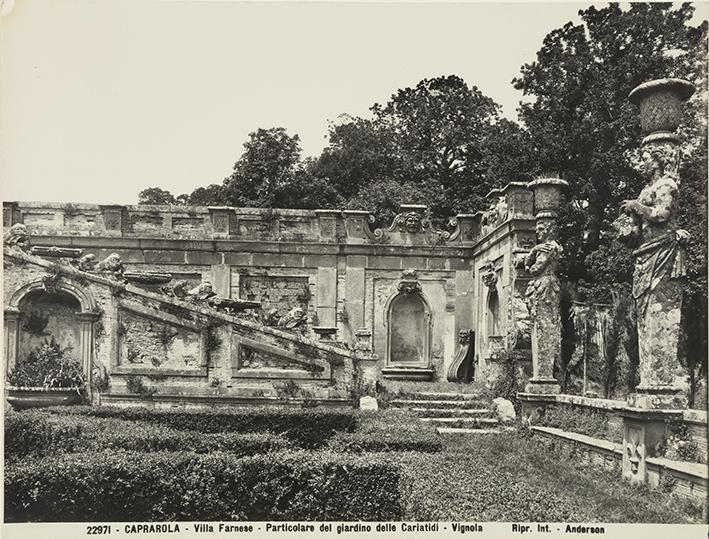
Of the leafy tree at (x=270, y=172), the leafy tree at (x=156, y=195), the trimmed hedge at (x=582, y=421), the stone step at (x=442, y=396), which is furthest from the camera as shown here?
the leafy tree at (x=156, y=195)

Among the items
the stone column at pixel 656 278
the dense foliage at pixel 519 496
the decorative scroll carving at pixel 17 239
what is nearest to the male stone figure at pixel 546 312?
the dense foliage at pixel 519 496

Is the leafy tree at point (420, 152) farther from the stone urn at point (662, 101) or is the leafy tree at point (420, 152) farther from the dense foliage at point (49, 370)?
the stone urn at point (662, 101)

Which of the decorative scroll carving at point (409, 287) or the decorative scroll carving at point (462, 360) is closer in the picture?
the decorative scroll carving at point (462, 360)

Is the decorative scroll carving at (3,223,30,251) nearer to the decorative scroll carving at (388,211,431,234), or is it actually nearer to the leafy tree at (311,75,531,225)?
the decorative scroll carving at (388,211,431,234)

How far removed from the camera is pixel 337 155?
1320 inches

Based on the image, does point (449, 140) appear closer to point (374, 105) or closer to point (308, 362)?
point (374, 105)

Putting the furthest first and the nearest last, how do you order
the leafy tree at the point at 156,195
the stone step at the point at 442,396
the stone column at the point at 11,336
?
1. the leafy tree at the point at 156,195
2. the stone step at the point at 442,396
3. the stone column at the point at 11,336

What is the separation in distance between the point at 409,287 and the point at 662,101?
12389 millimetres

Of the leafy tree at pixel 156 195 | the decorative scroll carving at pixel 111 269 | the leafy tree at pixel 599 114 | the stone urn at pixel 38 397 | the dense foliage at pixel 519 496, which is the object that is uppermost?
the leafy tree at pixel 156 195

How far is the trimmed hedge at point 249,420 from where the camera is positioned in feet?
40.6

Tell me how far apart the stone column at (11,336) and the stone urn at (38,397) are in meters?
0.46

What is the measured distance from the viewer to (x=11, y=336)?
13.8m

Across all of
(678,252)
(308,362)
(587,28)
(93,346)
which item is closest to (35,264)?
(93,346)

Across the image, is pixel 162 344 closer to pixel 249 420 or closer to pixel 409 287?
pixel 249 420
